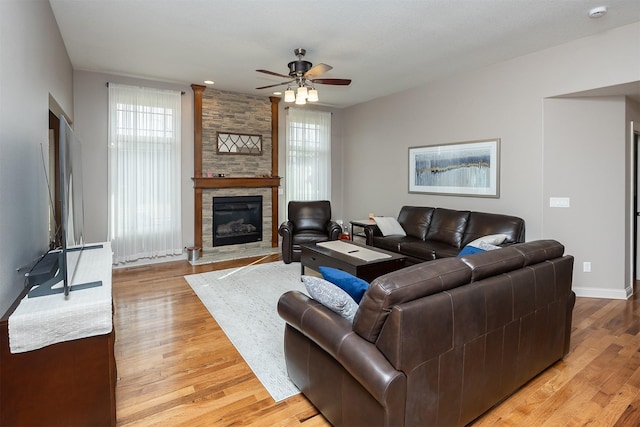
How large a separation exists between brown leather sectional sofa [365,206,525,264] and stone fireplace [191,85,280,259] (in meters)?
2.17

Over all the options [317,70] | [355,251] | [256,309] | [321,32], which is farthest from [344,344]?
[321,32]

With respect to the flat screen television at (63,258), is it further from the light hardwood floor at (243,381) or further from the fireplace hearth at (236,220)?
the fireplace hearth at (236,220)

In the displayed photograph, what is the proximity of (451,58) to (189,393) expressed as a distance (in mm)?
4443

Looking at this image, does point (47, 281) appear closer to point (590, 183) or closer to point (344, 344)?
point (344, 344)

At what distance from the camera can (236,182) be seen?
5.95 m

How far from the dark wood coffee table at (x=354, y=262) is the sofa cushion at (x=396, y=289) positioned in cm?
173

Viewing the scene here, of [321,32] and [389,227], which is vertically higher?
[321,32]

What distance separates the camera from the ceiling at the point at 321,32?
2.98m

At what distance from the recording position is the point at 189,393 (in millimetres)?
2186

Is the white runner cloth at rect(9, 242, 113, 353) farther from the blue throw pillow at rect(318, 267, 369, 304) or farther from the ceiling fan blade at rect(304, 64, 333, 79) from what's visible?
the ceiling fan blade at rect(304, 64, 333, 79)

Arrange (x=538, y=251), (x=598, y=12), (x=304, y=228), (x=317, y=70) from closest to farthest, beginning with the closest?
(x=538, y=251) < (x=598, y=12) < (x=317, y=70) < (x=304, y=228)

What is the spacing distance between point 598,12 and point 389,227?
3233 mm

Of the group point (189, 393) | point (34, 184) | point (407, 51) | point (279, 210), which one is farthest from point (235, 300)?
point (407, 51)

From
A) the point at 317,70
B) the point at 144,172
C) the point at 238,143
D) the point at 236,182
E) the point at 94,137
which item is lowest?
the point at 236,182
